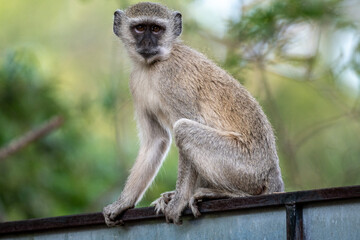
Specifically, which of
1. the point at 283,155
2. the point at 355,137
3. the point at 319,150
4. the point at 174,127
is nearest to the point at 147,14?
the point at 174,127

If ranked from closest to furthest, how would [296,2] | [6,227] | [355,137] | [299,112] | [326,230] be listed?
[326,230], [6,227], [296,2], [355,137], [299,112]

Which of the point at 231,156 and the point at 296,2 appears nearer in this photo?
the point at 231,156

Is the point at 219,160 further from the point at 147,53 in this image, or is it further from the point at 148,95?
the point at 147,53

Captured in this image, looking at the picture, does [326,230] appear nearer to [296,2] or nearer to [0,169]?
[296,2]

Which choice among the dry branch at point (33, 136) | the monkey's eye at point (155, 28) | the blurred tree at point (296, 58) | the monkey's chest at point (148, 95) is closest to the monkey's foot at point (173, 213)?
the monkey's chest at point (148, 95)

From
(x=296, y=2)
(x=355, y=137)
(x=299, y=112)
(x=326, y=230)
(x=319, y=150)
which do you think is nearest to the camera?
(x=326, y=230)

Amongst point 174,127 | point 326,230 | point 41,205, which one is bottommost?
point 41,205

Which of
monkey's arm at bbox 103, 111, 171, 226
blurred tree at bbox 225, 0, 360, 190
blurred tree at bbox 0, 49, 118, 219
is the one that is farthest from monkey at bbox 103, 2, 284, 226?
blurred tree at bbox 0, 49, 118, 219

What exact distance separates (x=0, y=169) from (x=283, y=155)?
5138 millimetres

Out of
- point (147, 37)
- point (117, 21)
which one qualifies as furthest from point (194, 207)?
point (117, 21)

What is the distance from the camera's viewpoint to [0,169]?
12.8 metres

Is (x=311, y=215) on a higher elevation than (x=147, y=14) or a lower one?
lower

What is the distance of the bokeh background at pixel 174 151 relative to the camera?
428 inches

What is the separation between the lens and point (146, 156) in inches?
304
